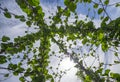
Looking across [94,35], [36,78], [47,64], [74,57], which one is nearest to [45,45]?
[47,64]

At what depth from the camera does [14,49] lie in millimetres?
3684

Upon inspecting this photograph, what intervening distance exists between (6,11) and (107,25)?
56.9 inches

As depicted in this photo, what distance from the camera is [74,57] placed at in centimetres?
772

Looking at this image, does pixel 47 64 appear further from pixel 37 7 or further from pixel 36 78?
pixel 37 7

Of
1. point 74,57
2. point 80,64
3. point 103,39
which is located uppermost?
point 74,57

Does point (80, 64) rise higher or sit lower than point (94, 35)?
higher

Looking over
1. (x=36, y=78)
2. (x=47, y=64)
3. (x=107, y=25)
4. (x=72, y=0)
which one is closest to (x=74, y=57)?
(x=47, y=64)

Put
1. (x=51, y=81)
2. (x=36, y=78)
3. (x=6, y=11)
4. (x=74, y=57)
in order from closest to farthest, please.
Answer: (x=6, y=11)
(x=36, y=78)
(x=51, y=81)
(x=74, y=57)

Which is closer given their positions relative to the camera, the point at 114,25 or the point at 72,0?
the point at 72,0

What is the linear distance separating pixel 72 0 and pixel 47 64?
4765 millimetres

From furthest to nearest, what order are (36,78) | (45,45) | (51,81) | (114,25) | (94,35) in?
(45,45)
(51,81)
(36,78)
(94,35)
(114,25)

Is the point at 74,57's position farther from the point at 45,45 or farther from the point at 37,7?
the point at 37,7

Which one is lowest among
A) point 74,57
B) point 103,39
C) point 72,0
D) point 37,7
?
point 103,39

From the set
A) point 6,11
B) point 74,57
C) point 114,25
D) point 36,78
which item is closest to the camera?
point 6,11
